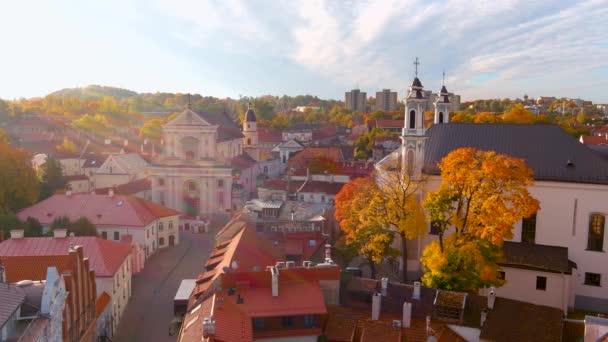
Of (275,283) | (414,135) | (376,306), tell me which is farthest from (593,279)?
(275,283)

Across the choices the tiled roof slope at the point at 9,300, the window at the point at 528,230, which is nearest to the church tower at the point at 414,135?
the window at the point at 528,230

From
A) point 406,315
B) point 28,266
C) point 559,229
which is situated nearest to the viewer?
point 406,315

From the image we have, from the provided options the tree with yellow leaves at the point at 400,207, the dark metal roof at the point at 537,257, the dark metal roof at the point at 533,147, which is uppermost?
the dark metal roof at the point at 533,147

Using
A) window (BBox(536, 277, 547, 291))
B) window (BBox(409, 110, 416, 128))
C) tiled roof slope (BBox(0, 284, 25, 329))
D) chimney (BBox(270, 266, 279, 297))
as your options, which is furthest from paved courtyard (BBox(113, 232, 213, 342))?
window (BBox(536, 277, 547, 291))

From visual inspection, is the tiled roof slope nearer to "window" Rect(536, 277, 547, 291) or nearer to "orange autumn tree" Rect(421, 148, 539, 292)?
"orange autumn tree" Rect(421, 148, 539, 292)

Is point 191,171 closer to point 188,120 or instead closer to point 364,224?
point 188,120

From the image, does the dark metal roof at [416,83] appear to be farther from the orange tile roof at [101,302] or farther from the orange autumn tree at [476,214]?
the orange tile roof at [101,302]
